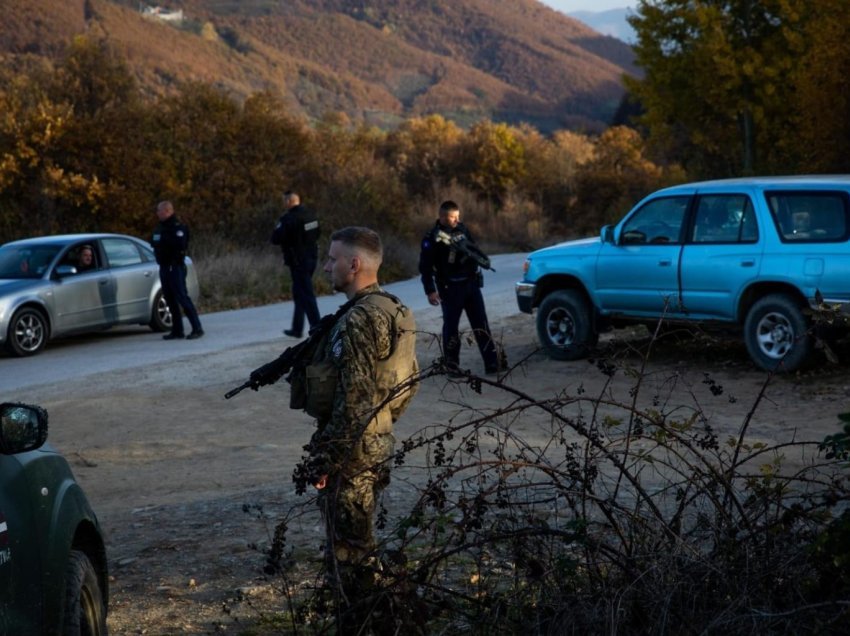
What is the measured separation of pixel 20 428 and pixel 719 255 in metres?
9.49

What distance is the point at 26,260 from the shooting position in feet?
53.8

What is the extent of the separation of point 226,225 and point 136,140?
3.04 metres

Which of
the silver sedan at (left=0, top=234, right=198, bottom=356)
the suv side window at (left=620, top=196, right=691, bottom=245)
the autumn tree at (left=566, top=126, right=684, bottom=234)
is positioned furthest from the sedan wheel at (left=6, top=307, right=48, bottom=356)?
the autumn tree at (left=566, top=126, right=684, bottom=234)

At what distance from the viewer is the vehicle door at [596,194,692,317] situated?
12797 millimetres

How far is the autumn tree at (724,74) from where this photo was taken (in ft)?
98.5

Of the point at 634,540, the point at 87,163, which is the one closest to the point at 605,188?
the point at 87,163

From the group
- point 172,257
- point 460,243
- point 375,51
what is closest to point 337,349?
point 460,243

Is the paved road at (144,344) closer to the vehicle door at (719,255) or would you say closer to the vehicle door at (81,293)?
the vehicle door at (81,293)

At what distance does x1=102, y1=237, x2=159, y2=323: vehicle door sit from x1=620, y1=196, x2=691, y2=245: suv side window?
23.7 ft

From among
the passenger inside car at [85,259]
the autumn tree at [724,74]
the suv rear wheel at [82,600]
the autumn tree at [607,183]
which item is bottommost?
the suv rear wheel at [82,600]

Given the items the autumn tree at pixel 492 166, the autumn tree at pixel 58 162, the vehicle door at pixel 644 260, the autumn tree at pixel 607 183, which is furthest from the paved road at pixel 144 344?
the autumn tree at pixel 492 166

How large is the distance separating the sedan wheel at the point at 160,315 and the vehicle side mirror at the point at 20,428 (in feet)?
45.2

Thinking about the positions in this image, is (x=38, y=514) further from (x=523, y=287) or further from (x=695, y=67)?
(x=695, y=67)

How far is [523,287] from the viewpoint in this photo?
1430 centimetres
